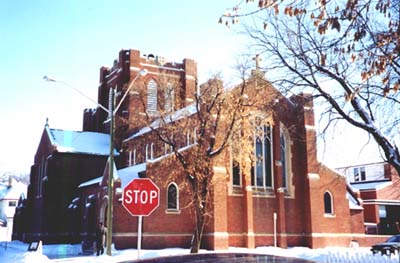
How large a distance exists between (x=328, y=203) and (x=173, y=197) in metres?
12.6

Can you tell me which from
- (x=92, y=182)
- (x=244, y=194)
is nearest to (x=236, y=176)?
(x=244, y=194)

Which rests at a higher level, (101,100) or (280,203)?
(101,100)

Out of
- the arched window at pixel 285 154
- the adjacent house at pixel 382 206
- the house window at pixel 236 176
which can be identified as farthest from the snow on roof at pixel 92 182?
the adjacent house at pixel 382 206

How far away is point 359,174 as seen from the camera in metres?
58.2

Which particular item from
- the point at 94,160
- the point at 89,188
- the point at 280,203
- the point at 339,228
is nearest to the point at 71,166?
the point at 94,160

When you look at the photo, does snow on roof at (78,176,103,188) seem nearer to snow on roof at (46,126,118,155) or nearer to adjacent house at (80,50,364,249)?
adjacent house at (80,50,364,249)

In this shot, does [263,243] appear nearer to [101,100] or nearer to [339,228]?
[339,228]

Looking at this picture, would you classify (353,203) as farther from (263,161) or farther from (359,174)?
(359,174)

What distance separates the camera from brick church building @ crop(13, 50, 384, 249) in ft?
97.7

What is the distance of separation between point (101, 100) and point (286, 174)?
25.2 metres

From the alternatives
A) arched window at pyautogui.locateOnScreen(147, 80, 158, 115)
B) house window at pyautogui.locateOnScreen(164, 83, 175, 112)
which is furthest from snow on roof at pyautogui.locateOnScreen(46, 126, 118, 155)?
house window at pyautogui.locateOnScreen(164, 83, 175, 112)

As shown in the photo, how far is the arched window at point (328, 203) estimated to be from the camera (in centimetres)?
3616

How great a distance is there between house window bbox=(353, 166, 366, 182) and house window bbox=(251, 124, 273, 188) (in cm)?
2739

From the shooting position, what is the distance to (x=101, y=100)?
172ft
